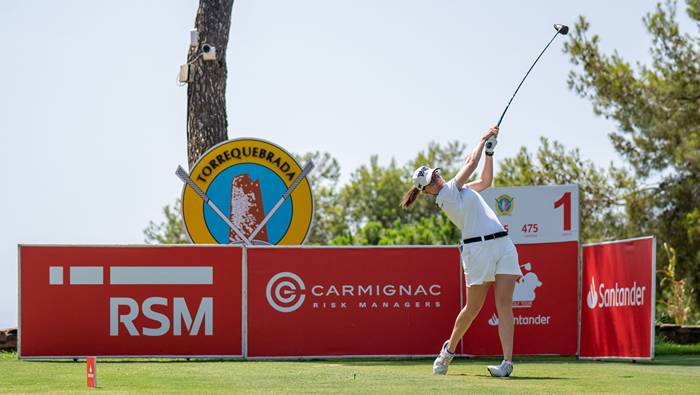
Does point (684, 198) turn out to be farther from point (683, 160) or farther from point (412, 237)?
point (412, 237)

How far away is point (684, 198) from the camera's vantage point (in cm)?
3019

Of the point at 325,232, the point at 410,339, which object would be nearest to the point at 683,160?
the point at 410,339

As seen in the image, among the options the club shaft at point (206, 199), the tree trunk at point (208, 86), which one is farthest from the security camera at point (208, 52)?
the club shaft at point (206, 199)

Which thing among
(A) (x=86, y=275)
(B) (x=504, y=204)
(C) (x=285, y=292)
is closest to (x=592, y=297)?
(B) (x=504, y=204)

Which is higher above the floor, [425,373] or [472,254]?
[472,254]

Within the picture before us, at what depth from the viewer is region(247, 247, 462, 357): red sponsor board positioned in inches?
510

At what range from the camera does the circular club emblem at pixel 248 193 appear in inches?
570

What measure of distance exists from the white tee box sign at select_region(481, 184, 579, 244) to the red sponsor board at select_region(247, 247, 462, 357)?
32.8 inches

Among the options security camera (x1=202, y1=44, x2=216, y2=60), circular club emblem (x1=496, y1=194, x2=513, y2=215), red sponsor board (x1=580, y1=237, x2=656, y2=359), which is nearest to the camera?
red sponsor board (x1=580, y1=237, x2=656, y2=359)

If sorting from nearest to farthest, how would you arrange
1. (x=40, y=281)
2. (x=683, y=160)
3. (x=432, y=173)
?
(x=432, y=173), (x=40, y=281), (x=683, y=160)

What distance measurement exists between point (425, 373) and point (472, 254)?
39.7 inches

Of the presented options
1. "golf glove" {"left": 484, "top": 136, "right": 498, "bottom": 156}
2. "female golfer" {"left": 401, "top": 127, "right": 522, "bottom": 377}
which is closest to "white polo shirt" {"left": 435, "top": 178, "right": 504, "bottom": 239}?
"female golfer" {"left": 401, "top": 127, "right": 522, "bottom": 377}

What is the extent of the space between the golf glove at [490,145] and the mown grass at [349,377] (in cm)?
169

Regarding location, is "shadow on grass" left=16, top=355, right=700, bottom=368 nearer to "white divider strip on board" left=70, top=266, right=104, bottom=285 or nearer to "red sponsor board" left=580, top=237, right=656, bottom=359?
"red sponsor board" left=580, top=237, right=656, bottom=359
